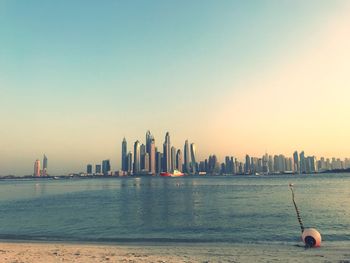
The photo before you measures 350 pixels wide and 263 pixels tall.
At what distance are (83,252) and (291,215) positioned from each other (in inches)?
1354

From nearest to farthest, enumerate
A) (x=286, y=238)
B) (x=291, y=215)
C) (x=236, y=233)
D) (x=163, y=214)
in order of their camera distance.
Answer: (x=286, y=238) → (x=236, y=233) → (x=291, y=215) → (x=163, y=214)

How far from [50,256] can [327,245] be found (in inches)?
875

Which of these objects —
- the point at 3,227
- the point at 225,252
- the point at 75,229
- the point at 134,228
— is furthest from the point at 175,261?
the point at 3,227

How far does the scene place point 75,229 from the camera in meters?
39.0

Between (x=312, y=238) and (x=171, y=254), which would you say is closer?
(x=171, y=254)

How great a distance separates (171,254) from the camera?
912 inches

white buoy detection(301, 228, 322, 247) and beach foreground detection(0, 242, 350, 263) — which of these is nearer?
beach foreground detection(0, 242, 350, 263)

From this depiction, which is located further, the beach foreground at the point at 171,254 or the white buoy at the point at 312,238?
the white buoy at the point at 312,238

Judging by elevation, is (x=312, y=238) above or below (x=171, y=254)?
above

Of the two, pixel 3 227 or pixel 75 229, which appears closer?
pixel 75 229

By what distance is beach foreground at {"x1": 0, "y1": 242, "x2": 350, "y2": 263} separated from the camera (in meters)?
20.9

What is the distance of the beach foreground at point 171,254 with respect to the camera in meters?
20.9

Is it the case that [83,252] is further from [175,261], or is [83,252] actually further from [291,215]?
[291,215]

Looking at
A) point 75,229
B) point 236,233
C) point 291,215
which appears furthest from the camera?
point 291,215
